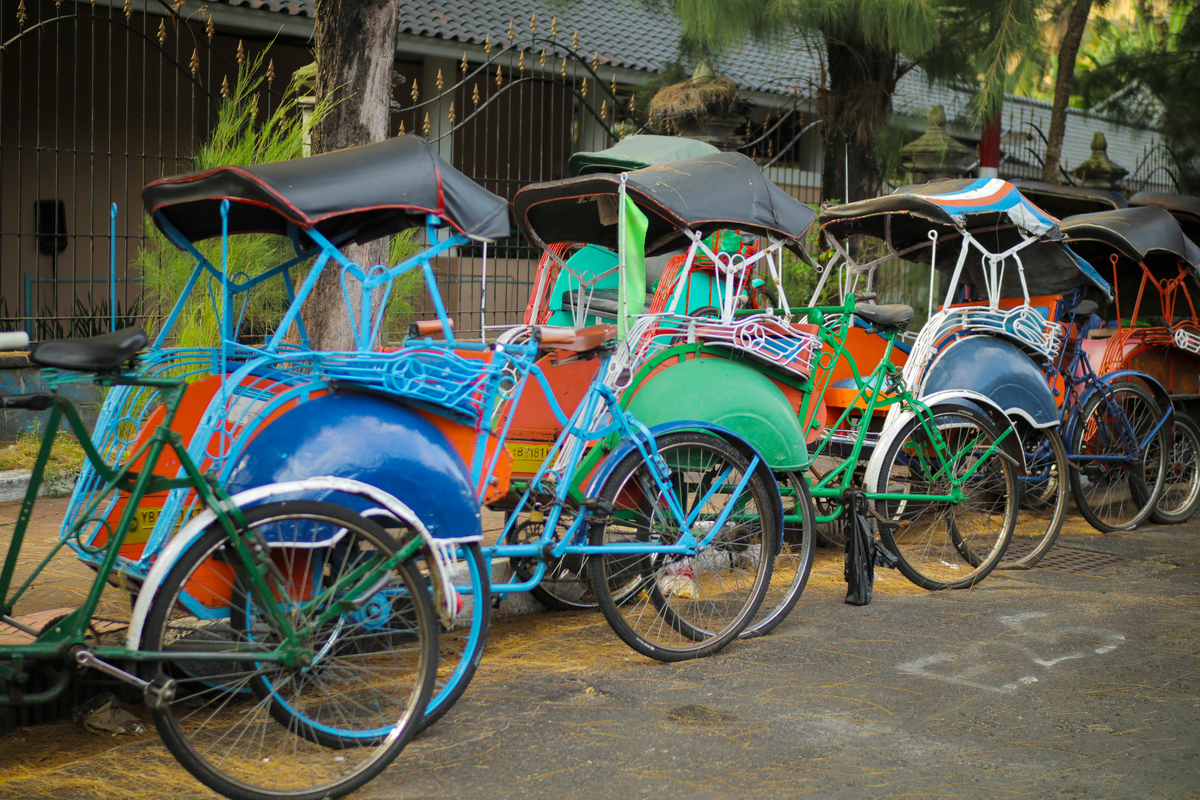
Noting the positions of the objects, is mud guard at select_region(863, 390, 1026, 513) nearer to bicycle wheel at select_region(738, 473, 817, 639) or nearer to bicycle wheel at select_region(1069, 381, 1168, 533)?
bicycle wheel at select_region(738, 473, 817, 639)

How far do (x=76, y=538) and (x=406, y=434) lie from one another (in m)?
1.14

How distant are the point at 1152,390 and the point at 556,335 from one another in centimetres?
492

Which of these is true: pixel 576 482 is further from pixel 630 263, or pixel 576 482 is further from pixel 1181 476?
pixel 1181 476

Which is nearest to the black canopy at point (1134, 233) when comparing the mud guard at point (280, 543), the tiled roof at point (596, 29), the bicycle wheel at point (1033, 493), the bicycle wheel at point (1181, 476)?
the bicycle wheel at point (1181, 476)

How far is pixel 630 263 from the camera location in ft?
14.2

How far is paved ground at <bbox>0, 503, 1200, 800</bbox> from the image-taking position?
3.21m

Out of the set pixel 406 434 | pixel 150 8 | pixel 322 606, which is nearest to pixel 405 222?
pixel 406 434

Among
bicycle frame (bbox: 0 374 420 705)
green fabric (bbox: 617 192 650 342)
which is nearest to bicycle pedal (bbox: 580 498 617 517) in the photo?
green fabric (bbox: 617 192 650 342)

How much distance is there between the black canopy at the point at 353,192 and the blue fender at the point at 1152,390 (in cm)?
459

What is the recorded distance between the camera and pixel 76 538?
3.51 m

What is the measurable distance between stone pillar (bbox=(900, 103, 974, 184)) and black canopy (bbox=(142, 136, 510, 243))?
835 centimetres

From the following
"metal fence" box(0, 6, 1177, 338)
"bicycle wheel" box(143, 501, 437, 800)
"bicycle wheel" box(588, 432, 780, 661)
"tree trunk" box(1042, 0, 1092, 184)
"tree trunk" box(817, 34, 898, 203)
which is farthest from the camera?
"tree trunk" box(1042, 0, 1092, 184)

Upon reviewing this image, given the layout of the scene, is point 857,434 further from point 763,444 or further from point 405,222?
point 405,222

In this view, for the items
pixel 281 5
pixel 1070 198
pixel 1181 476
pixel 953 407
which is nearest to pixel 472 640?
pixel 953 407
